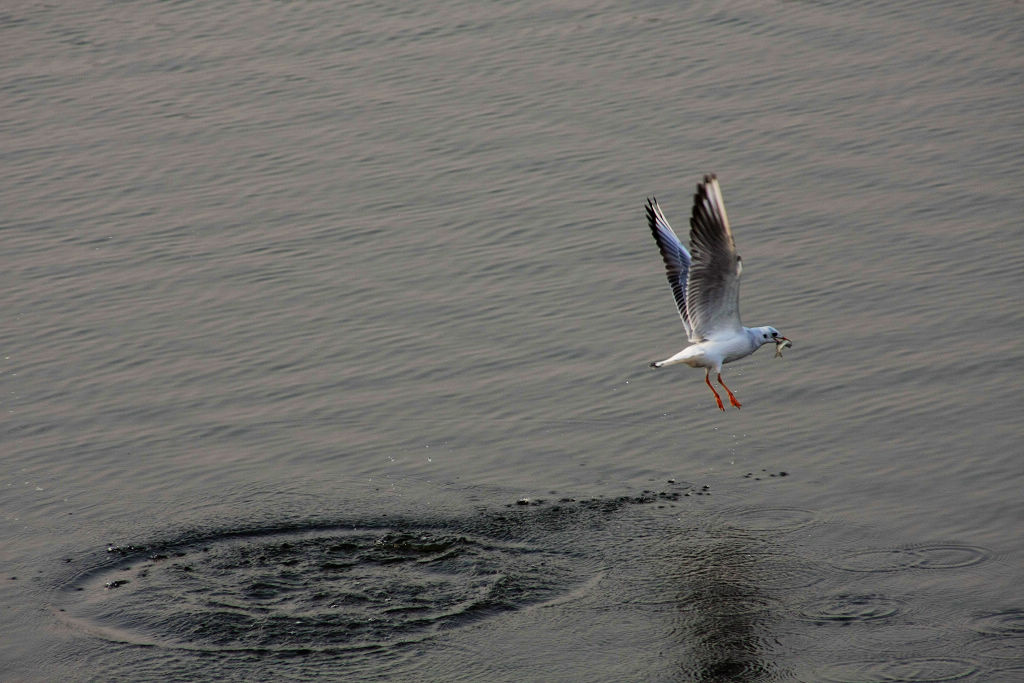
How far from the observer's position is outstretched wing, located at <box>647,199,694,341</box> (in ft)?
42.4

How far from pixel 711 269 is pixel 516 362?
4.08m

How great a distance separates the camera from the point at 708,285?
489 inches

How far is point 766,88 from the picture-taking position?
77.7ft

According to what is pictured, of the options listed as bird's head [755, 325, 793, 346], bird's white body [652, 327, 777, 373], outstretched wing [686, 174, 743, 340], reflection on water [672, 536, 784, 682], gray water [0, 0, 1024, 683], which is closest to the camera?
reflection on water [672, 536, 784, 682]

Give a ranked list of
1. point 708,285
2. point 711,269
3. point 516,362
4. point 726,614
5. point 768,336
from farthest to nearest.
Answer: point 516,362
point 768,336
point 708,285
point 711,269
point 726,614

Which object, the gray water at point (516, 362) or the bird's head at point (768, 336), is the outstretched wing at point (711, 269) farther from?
the gray water at point (516, 362)

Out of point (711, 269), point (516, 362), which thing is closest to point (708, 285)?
point (711, 269)

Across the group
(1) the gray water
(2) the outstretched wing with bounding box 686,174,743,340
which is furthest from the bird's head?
(1) the gray water

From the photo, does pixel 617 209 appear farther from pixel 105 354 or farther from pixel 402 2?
pixel 402 2

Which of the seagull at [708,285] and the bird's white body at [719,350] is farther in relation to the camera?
the bird's white body at [719,350]

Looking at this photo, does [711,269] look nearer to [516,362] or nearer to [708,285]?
[708,285]

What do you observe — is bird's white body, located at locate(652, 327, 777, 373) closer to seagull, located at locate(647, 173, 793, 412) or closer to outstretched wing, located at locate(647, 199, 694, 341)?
seagull, located at locate(647, 173, 793, 412)

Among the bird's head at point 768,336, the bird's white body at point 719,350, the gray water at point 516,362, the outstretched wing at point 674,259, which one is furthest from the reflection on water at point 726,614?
the outstretched wing at point 674,259

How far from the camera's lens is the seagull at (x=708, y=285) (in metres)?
11.8
